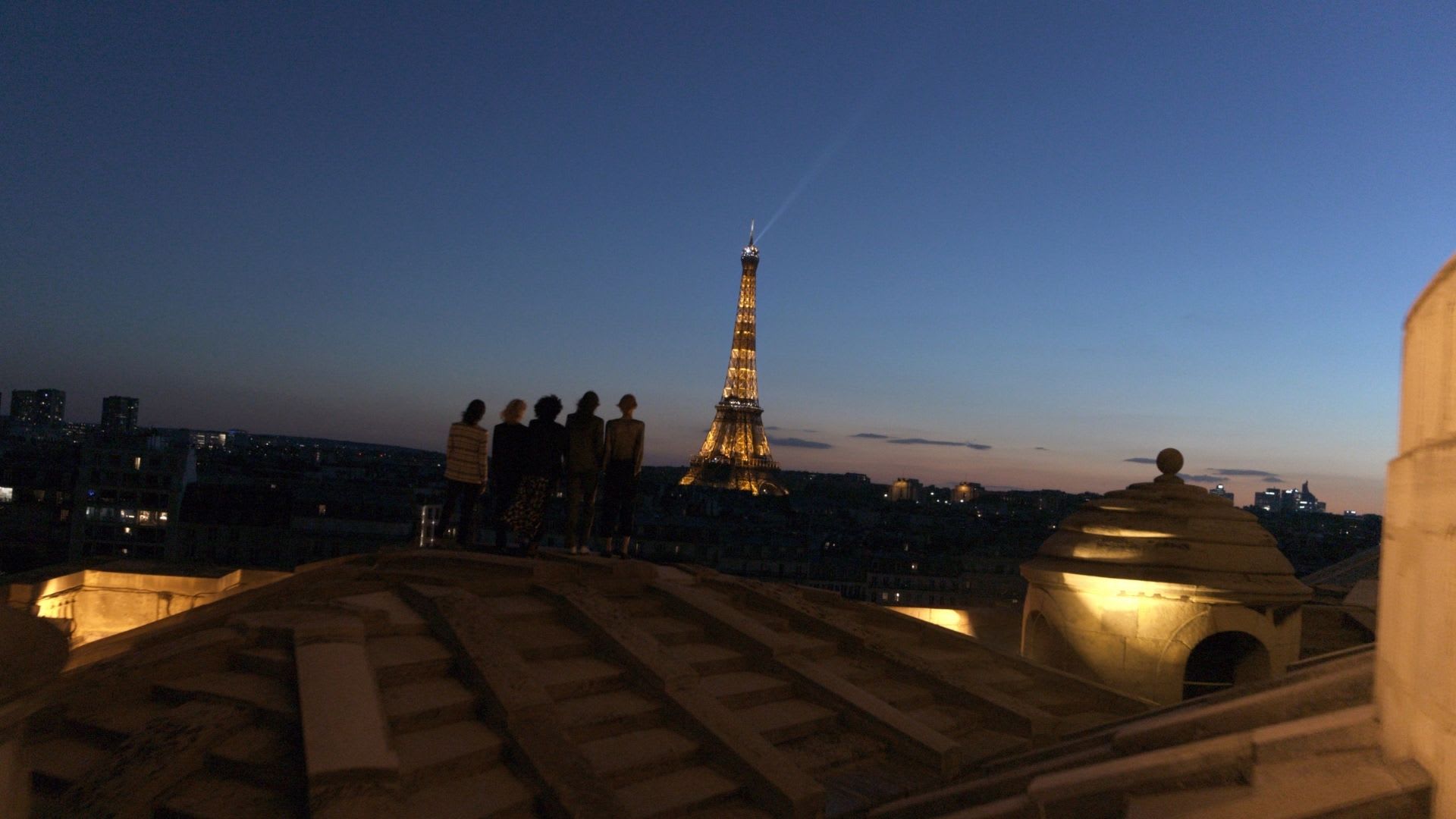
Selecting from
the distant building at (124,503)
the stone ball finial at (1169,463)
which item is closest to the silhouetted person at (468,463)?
the stone ball finial at (1169,463)

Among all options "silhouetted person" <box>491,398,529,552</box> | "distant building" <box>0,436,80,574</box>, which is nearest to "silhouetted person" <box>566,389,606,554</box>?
"silhouetted person" <box>491,398,529,552</box>

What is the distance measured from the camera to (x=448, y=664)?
6.20m

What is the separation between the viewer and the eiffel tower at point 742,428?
8819cm

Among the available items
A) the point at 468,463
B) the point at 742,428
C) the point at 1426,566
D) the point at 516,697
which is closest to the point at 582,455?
the point at 468,463

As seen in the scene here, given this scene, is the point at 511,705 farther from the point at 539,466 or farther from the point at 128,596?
the point at 128,596

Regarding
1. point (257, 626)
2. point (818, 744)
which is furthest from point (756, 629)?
point (257, 626)

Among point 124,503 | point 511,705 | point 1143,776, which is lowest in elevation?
point 124,503

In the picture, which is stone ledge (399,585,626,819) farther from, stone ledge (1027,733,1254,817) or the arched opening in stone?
the arched opening in stone

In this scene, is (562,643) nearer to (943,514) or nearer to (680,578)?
(680,578)

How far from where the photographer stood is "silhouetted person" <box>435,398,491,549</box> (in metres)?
A: 9.48

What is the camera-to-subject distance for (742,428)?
295 ft

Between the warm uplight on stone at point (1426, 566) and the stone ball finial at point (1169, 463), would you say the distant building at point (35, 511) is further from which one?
the warm uplight on stone at point (1426, 566)

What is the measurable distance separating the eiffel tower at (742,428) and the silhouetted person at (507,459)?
3086 inches

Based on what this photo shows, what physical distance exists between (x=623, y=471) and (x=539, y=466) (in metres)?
0.76
